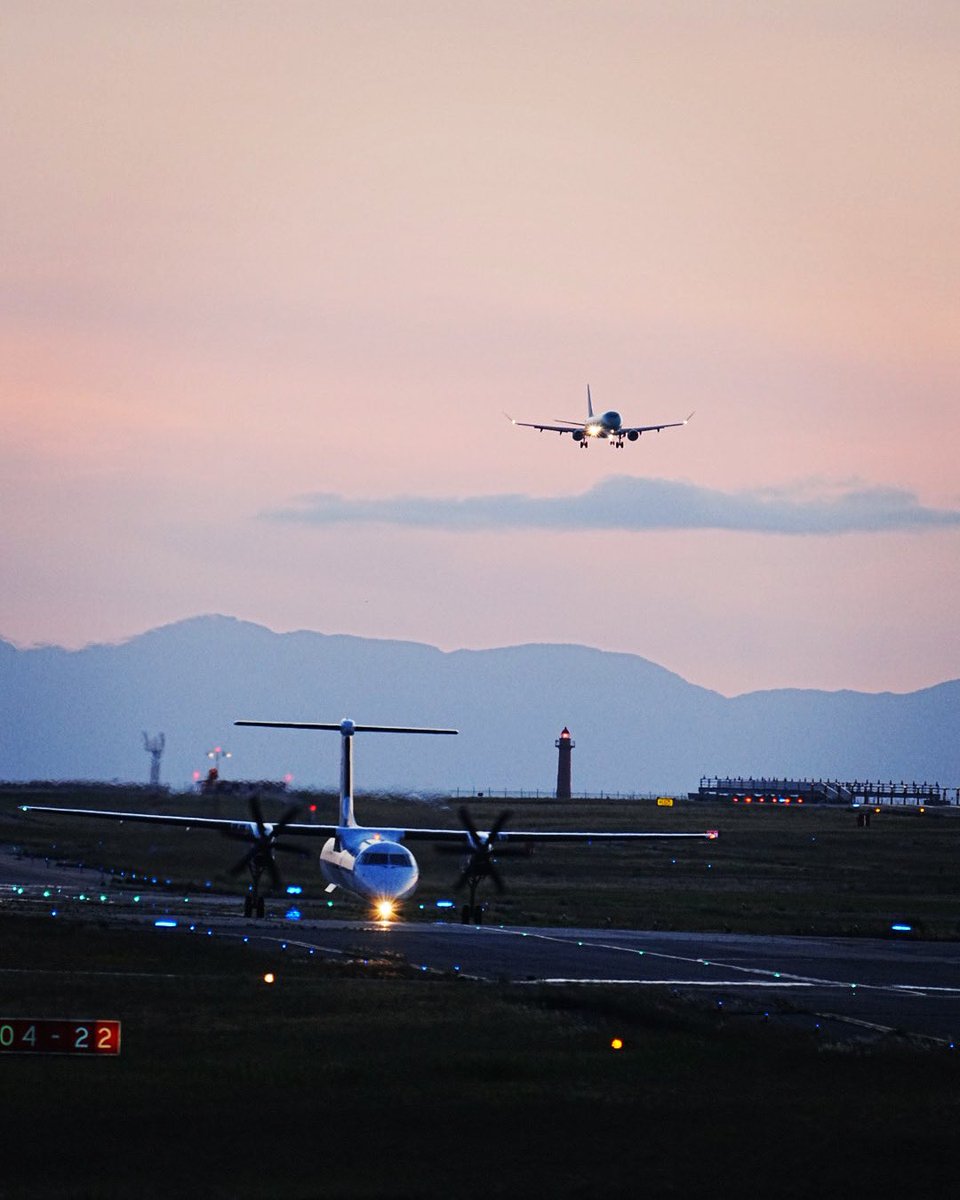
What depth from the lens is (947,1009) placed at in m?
33.5

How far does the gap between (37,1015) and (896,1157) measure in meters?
14.1

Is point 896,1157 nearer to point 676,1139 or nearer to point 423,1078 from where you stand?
point 676,1139

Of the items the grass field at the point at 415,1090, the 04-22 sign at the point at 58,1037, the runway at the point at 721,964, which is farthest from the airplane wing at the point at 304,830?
the 04-22 sign at the point at 58,1037

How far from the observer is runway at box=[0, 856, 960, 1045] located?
3275 cm

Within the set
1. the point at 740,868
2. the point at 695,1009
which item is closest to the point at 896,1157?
the point at 695,1009

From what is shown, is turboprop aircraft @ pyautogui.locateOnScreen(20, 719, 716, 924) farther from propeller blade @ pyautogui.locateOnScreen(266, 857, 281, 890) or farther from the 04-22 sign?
the 04-22 sign

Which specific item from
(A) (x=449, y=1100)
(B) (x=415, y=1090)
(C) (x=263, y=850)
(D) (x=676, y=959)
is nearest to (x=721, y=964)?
(D) (x=676, y=959)

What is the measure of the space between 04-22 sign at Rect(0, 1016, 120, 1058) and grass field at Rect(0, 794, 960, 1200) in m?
0.23

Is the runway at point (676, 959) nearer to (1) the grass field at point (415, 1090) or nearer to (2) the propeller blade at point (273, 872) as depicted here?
(2) the propeller blade at point (273, 872)

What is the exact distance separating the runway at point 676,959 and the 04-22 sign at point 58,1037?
12.3 metres

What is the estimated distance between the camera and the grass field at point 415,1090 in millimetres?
16969

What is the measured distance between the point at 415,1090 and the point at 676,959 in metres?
21.0

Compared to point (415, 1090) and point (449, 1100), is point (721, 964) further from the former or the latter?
point (449, 1100)

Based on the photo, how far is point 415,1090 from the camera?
2197 cm
